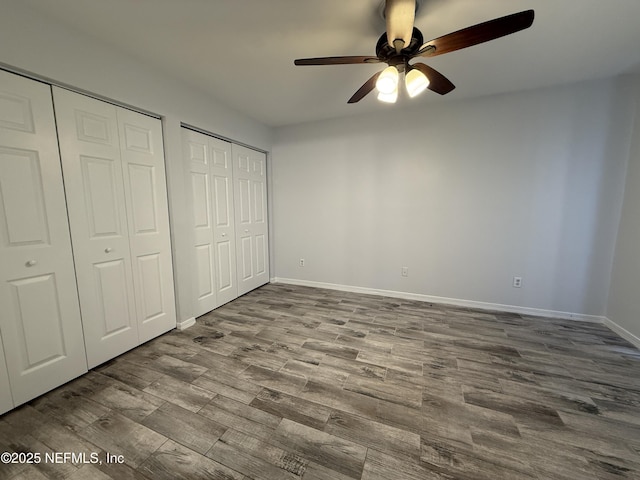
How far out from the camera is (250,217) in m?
3.59

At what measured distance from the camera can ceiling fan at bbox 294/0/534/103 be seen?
3.95 ft

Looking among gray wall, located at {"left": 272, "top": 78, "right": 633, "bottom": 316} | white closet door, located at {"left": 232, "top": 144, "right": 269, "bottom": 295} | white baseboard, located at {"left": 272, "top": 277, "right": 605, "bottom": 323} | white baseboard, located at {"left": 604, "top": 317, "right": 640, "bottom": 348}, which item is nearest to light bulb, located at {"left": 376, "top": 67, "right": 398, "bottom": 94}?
gray wall, located at {"left": 272, "top": 78, "right": 633, "bottom": 316}

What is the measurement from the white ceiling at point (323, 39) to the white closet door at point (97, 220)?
606 millimetres

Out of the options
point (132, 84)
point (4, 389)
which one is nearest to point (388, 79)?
point (132, 84)

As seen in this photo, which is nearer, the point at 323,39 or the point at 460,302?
the point at 323,39

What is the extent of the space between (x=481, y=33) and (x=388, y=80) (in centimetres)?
50

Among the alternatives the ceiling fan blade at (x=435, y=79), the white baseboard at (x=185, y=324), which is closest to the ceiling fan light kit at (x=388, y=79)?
the ceiling fan blade at (x=435, y=79)

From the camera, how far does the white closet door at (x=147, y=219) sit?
2062 mm

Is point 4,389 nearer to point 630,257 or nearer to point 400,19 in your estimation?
point 400,19

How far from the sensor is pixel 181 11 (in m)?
1.54

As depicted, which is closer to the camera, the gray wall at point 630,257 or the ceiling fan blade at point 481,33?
the ceiling fan blade at point 481,33

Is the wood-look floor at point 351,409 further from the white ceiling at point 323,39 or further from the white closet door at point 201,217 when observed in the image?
the white ceiling at point 323,39

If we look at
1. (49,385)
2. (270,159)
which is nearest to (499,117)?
(270,159)

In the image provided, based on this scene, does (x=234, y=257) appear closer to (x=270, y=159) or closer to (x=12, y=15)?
(x=270, y=159)
